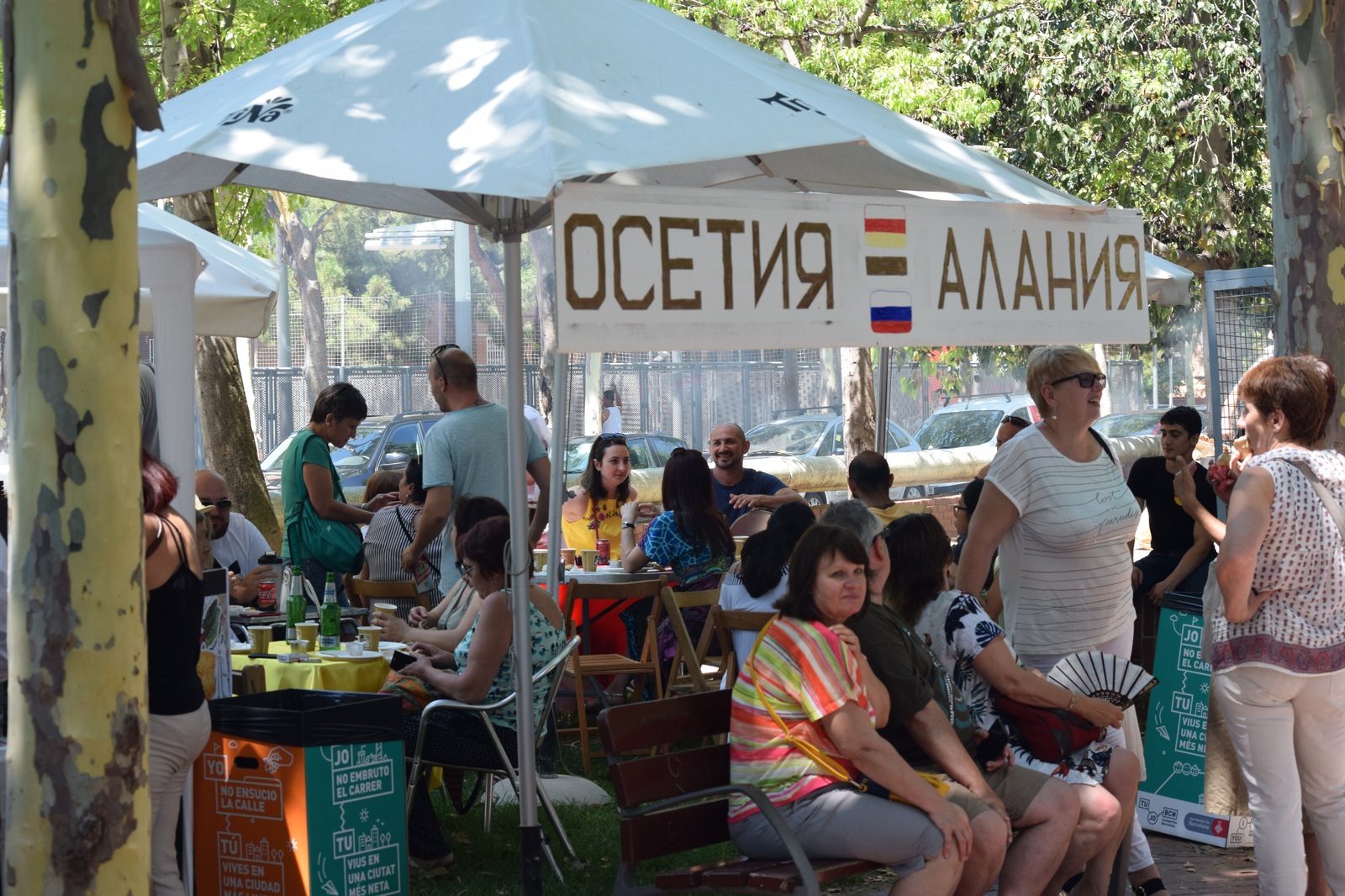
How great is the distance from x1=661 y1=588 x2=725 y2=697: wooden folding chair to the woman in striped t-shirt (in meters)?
2.66

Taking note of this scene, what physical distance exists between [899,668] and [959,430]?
21017mm

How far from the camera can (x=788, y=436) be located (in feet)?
85.8

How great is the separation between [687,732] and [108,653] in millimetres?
2219

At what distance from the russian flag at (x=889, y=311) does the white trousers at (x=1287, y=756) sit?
1608mm

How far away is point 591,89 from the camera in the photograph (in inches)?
152

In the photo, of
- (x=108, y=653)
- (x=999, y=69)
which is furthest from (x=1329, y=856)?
(x=999, y=69)

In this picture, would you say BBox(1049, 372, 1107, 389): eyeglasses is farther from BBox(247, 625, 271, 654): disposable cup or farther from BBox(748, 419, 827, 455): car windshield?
BBox(748, 419, 827, 455): car windshield

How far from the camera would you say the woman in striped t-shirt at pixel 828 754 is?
13.5ft

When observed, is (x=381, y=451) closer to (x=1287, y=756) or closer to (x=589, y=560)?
(x=589, y=560)

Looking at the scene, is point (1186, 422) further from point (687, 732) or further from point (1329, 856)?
point (687, 732)

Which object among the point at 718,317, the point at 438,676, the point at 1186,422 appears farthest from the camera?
the point at 1186,422

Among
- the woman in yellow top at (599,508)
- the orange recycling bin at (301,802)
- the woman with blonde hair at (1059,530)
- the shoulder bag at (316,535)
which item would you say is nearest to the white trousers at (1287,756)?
the woman with blonde hair at (1059,530)

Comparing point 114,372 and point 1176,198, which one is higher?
point 1176,198

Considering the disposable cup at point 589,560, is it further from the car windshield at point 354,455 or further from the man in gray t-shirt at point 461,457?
the car windshield at point 354,455
